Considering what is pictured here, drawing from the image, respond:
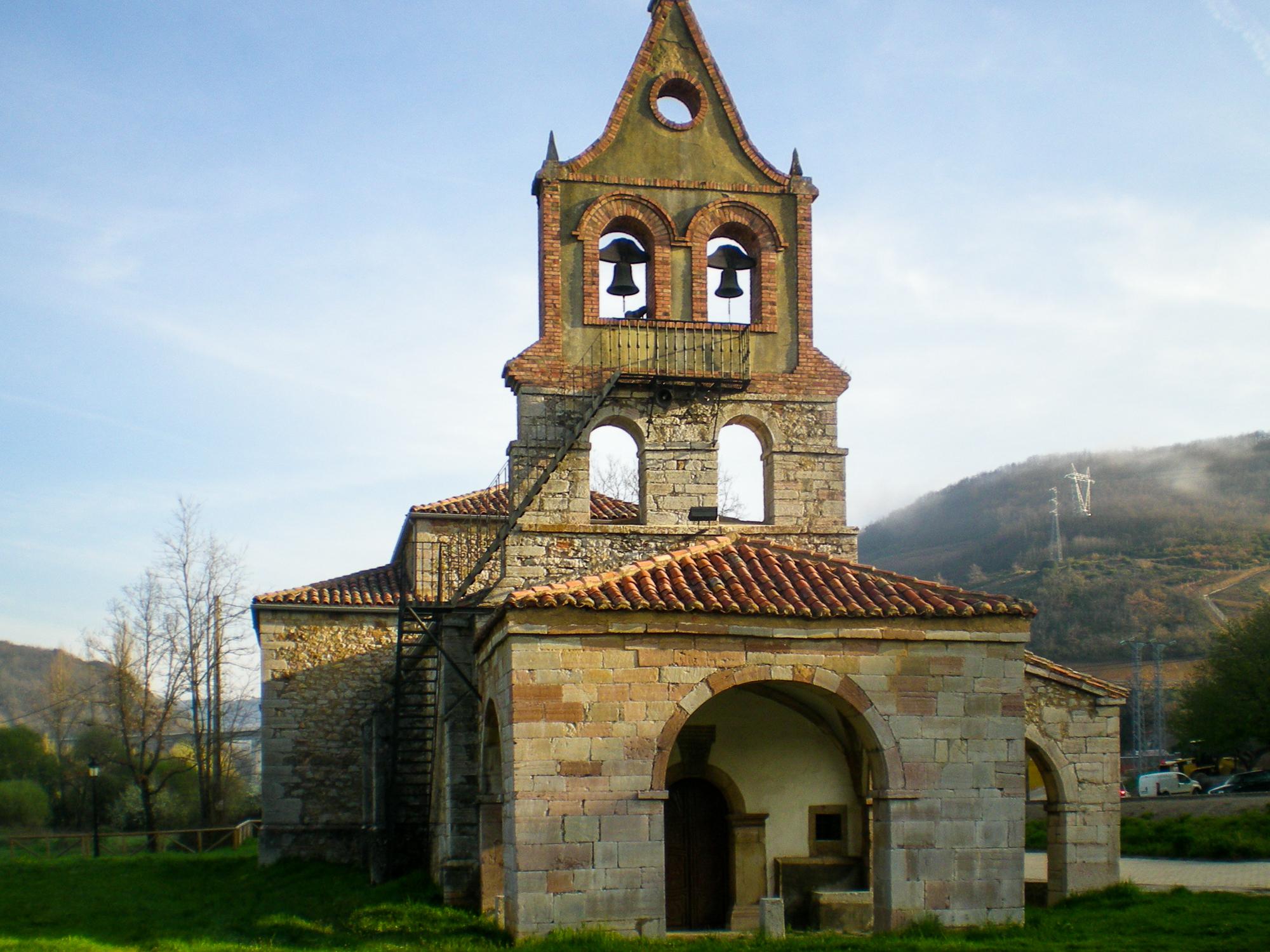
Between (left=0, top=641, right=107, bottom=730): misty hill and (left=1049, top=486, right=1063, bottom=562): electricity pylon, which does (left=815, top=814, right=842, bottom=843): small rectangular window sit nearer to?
(left=0, top=641, right=107, bottom=730): misty hill

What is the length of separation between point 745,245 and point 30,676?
108 meters

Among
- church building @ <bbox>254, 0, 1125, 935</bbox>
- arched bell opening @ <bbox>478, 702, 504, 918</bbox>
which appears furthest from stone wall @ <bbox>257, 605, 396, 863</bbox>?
arched bell opening @ <bbox>478, 702, 504, 918</bbox>

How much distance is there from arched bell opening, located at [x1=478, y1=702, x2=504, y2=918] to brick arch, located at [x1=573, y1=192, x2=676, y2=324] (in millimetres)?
5865

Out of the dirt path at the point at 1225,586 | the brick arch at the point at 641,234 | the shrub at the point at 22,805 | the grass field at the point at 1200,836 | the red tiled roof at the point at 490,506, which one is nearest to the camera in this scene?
the brick arch at the point at 641,234

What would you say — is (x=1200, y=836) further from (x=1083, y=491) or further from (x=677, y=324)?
(x=1083, y=491)

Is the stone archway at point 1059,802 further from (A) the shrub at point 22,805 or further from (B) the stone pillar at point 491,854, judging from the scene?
(A) the shrub at point 22,805

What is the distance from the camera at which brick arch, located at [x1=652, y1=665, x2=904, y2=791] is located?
1361 cm

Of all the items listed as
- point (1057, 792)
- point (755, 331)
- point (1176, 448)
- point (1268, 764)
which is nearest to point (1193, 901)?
point (1057, 792)

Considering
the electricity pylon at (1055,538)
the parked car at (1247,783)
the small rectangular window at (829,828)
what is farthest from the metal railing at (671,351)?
the electricity pylon at (1055,538)

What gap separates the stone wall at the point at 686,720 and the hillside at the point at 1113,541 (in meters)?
60.8

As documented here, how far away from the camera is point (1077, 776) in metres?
17.3

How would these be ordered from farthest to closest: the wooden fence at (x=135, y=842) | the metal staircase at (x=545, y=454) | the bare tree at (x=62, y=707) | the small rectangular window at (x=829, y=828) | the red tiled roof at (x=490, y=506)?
1. the bare tree at (x=62, y=707)
2. the wooden fence at (x=135, y=842)
3. the red tiled roof at (x=490, y=506)
4. the metal staircase at (x=545, y=454)
5. the small rectangular window at (x=829, y=828)

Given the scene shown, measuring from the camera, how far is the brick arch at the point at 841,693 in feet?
44.7

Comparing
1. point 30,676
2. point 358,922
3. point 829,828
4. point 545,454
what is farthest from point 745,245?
point 30,676
